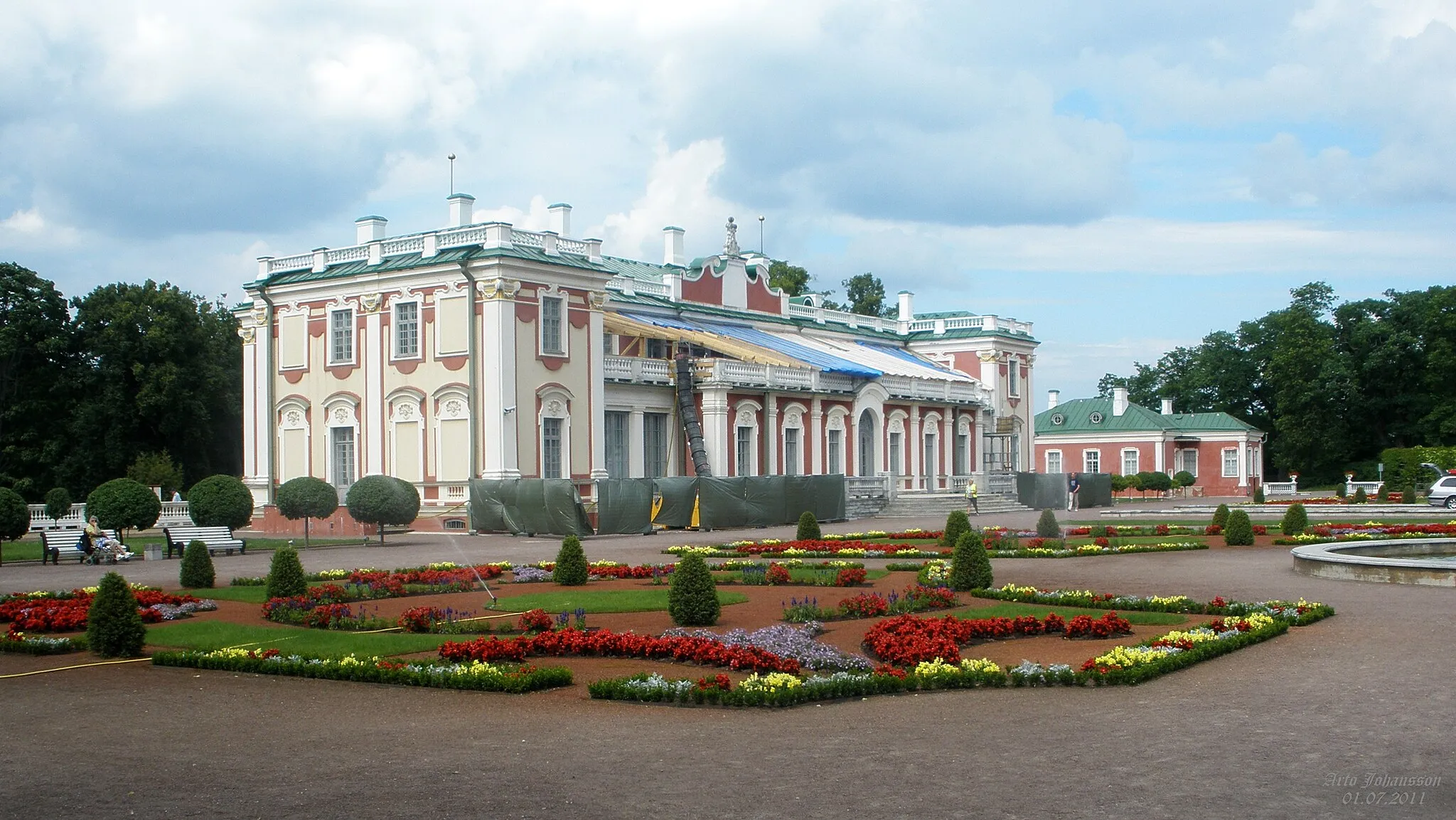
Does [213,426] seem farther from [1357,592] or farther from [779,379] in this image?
[1357,592]

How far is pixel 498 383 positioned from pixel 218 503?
29.5 ft

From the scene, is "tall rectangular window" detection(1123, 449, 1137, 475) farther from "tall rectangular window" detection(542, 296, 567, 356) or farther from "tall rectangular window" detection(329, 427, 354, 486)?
"tall rectangular window" detection(329, 427, 354, 486)

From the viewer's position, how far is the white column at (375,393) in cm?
4266

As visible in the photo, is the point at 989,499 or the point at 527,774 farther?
the point at 989,499

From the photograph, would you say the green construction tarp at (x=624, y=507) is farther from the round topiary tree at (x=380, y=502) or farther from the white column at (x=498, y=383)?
the round topiary tree at (x=380, y=502)

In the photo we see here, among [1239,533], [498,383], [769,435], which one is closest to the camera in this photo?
[1239,533]

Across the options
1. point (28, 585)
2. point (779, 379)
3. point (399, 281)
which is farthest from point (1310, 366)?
point (28, 585)

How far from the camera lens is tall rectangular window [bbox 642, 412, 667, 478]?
1865 inches

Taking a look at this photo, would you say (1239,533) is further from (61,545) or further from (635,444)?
(61,545)

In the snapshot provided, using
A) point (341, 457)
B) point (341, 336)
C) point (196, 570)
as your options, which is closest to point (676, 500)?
point (341, 457)

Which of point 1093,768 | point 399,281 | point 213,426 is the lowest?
point 1093,768

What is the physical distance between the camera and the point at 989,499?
54.8 metres

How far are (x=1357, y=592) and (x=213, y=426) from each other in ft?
154

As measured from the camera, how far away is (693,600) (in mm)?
16062
